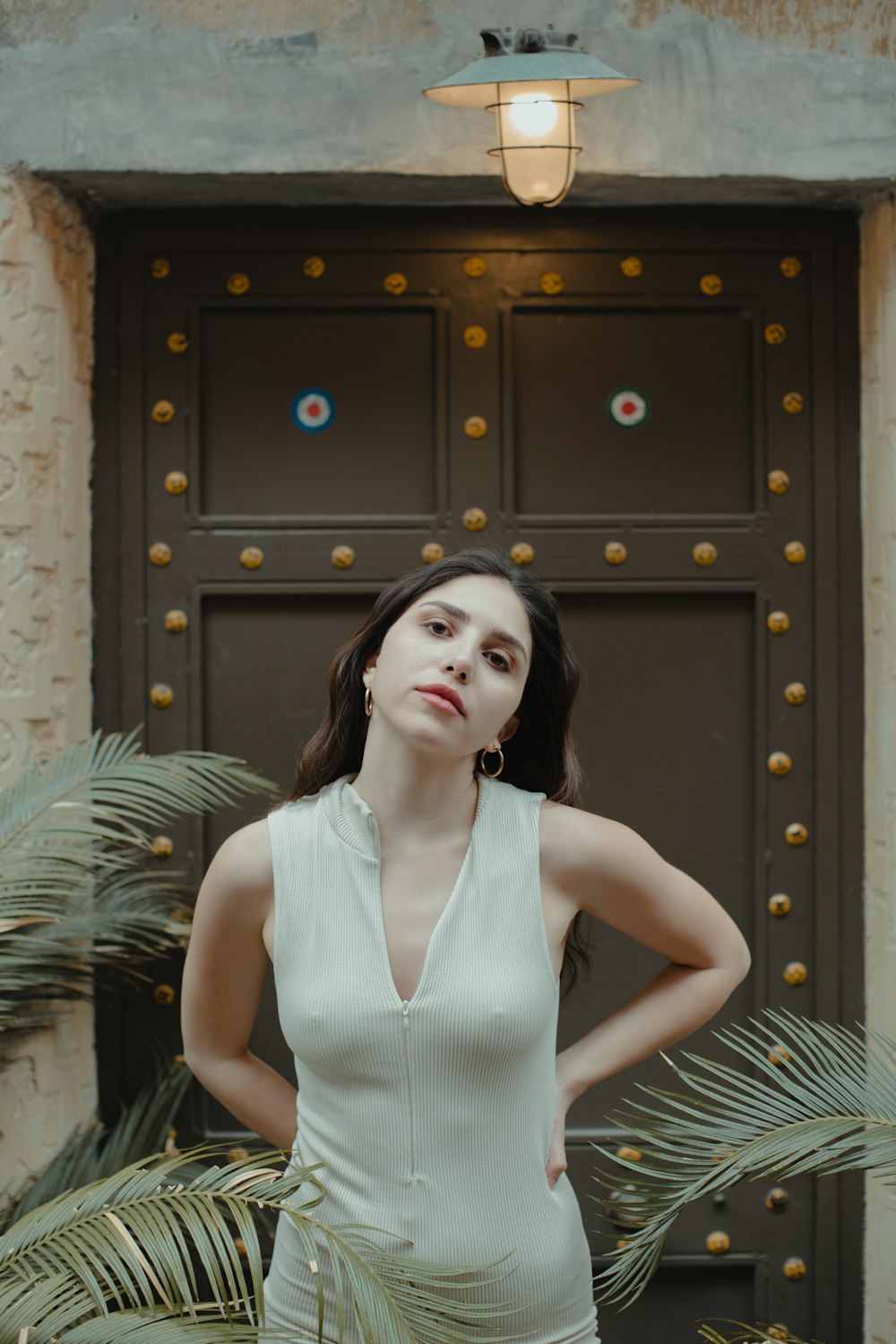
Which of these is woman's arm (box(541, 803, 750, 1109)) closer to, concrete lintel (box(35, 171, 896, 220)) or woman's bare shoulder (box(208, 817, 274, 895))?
woman's bare shoulder (box(208, 817, 274, 895))

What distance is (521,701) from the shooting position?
1.89m

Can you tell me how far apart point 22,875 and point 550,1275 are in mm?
1133

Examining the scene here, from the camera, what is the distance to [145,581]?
9.52ft

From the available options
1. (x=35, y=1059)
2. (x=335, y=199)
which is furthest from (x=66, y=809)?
(x=335, y=199)

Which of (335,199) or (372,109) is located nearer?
(372,109)

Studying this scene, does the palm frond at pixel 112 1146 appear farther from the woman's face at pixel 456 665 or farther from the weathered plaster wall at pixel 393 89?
the weathered plaster wall at pixel 393 89

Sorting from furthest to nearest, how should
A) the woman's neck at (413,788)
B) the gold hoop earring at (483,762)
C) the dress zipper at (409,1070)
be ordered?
the gold hoop earring at (483,762), the woman's neck at (413,788), the dress zipper at (409,1070)

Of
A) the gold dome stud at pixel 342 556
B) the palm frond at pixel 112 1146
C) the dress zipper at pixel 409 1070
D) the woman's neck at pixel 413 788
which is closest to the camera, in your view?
the dress zipper at pixel 409 1070

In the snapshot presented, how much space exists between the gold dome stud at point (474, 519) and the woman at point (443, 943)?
1.02 metres

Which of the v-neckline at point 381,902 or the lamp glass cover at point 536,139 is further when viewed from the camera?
the lamp glass cover at point 536,139

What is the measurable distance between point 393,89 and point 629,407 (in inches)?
32.2

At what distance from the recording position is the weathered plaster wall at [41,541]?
2623mm

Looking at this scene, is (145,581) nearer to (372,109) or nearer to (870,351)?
(372,109)

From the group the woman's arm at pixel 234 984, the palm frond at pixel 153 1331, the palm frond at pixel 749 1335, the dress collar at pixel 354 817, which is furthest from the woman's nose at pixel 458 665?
the palm frond at pixel 749 1335
